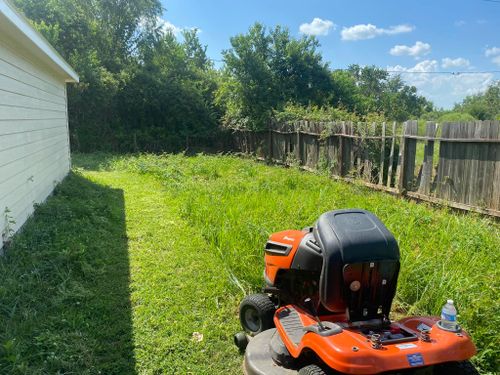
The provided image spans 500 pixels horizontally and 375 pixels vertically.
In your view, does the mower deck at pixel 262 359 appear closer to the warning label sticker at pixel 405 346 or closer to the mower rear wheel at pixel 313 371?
the mower rear wheel at pixel 313 371

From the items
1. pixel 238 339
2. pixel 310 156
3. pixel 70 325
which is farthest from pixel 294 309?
pixel 310 156

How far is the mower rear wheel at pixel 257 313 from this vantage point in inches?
116

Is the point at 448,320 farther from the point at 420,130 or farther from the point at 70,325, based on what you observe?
the point at 420,130

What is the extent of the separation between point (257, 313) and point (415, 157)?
575cm

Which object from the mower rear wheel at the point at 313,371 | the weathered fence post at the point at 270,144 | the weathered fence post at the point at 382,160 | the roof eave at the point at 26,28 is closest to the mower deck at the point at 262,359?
the mower rear wheel at the point at 313,371

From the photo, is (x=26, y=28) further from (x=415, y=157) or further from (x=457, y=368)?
(x=415, y=157)

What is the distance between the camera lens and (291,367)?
2428 millimetres

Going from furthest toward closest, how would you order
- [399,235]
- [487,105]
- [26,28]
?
1. [487,105]
2. [26,28]
3. [399,235]

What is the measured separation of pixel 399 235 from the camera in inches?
180

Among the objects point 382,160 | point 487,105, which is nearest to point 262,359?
point 382,160

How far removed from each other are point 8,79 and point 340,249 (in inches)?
184

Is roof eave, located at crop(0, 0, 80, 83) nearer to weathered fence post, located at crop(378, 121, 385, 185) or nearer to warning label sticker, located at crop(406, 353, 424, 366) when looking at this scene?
warning label sticker, located at crop(406, 353, 424, 366)

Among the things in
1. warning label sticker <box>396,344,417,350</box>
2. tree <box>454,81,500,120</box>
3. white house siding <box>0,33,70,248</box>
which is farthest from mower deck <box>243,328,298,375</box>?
tree <box>454,81,500,120</box>

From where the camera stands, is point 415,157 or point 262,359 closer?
point 262,359
